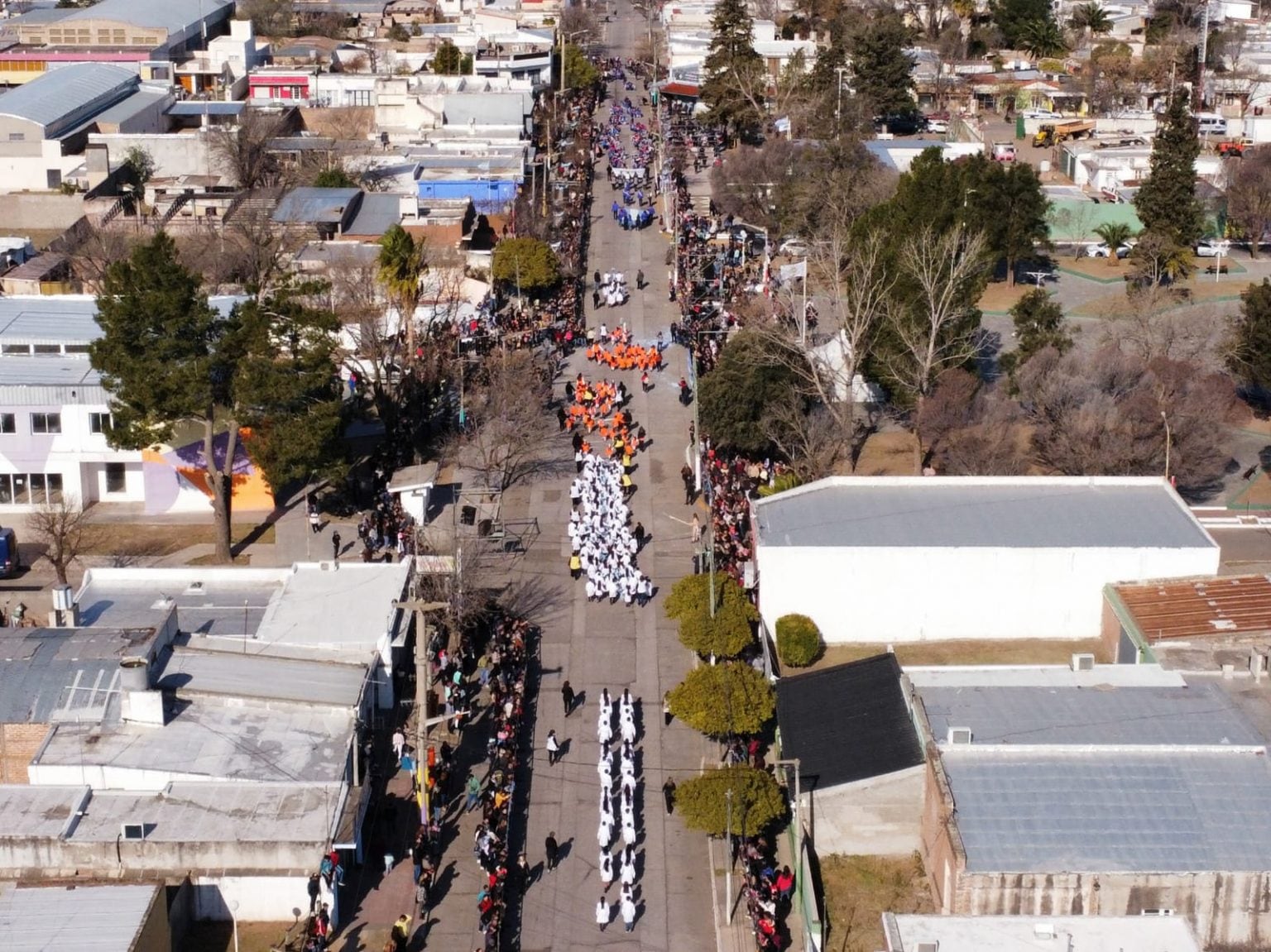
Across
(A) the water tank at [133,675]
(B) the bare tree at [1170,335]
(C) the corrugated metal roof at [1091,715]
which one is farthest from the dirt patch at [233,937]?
(B) the bare tree at [1170,335]

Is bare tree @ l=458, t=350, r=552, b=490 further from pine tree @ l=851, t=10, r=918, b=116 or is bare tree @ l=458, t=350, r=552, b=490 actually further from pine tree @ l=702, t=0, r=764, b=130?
pine tree @ l=851, t=10, r=918, b=116

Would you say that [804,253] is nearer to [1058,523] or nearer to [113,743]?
[1058,523]

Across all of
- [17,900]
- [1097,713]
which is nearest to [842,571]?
[1097,713]

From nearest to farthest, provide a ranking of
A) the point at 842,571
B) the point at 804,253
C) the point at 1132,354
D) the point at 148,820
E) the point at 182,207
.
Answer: the point at 148,820 → the point at 842,571 → the point at 1132,354 → the point at 804,253 → the point at 182,207

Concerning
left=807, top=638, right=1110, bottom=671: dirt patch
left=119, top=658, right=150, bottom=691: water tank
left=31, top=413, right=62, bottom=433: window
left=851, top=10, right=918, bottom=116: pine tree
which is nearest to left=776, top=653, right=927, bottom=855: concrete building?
left=807, top=638, right=1110, bottom=671: dirt patch

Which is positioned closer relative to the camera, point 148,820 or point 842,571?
point 148,820

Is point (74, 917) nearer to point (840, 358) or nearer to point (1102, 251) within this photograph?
point (840, 358)

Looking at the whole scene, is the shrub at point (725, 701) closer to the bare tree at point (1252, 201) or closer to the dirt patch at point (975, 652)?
the dirt patch at point (975, 652)
